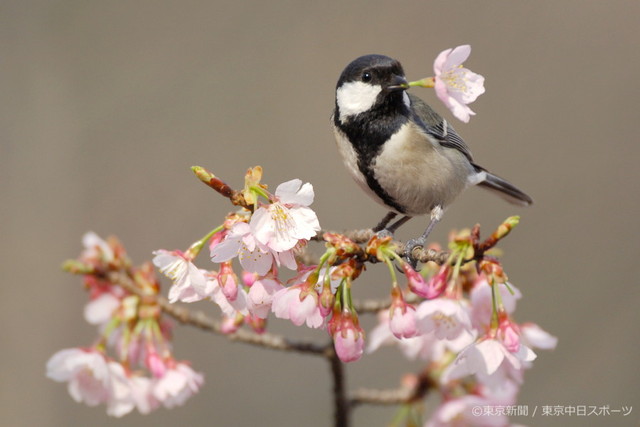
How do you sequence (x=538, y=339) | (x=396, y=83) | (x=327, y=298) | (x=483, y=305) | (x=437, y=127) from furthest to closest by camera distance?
(x=437, y=127)
(x=396, y=83)
(x=538, y=339)
(x=483, y=305)
(x=327, y=298)

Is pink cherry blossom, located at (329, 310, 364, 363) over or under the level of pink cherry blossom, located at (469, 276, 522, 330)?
over

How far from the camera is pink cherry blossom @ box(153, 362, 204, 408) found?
5.74 feet

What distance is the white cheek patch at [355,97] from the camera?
1.88 m

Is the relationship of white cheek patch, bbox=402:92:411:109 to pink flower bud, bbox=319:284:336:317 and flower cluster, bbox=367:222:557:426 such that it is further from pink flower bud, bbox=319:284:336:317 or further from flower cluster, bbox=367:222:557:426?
pink flower bud, bbox=319:284:336:317

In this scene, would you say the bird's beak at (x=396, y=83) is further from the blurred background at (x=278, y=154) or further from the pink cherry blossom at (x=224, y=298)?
the blurred background at (x=278, y=154)

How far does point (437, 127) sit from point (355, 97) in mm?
361

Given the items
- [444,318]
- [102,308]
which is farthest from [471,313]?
[102,308]

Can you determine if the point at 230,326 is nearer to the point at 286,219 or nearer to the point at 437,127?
the point at 286,219

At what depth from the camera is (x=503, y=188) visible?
2445 mm

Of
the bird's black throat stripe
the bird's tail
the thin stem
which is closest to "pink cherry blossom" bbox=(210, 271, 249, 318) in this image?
the thin stem

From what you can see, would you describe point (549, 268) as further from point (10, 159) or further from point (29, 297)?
point (10, 159)

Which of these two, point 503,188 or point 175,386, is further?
point 503,188

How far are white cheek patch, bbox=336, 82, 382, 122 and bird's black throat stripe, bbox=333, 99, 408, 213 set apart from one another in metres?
0.02

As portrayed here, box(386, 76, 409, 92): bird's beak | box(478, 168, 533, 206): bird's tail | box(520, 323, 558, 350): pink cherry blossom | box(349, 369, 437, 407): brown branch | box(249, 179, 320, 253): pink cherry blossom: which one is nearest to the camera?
box(249, 179, 320, 253): pink cherry blossom
